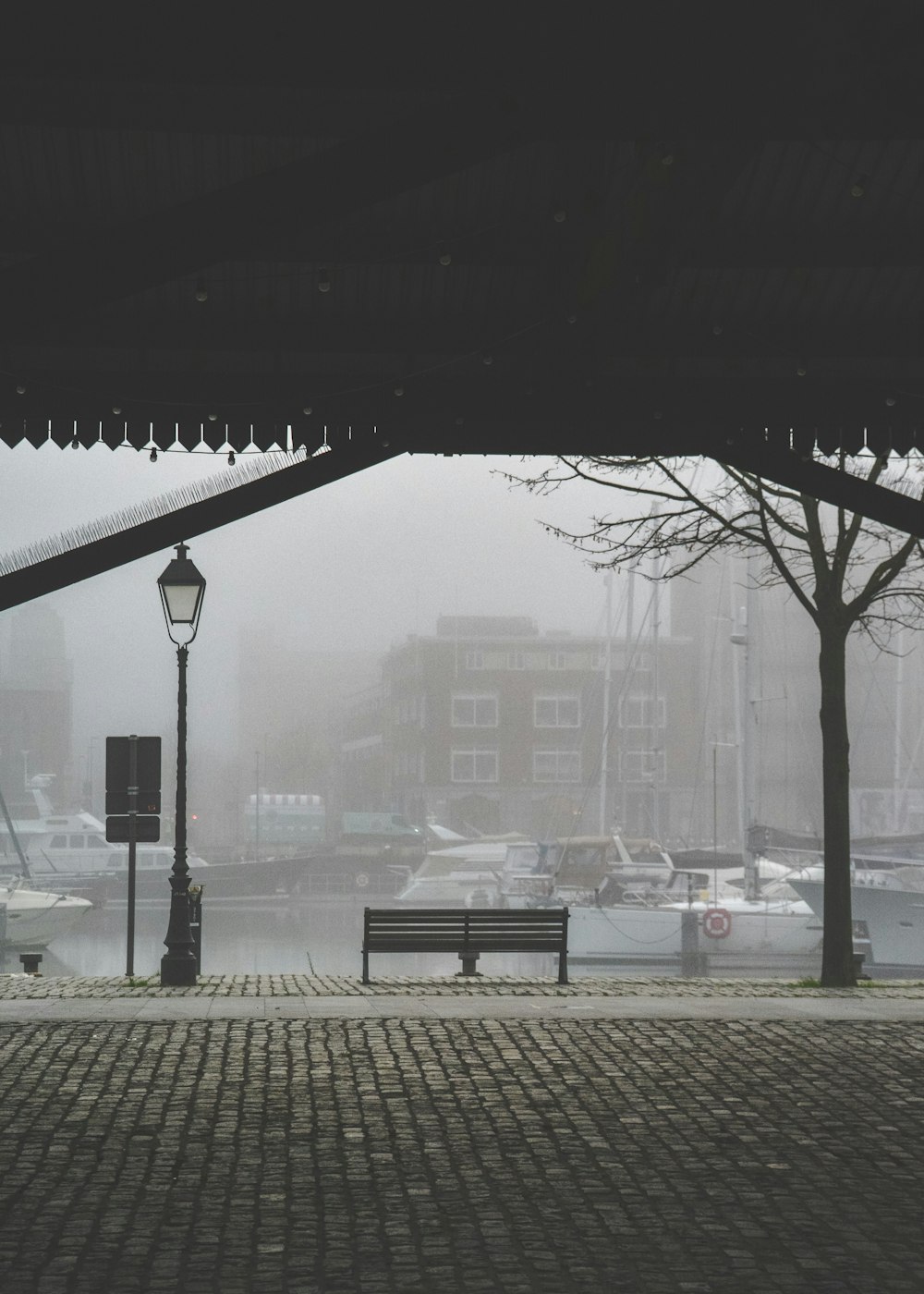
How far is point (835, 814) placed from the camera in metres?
17.8

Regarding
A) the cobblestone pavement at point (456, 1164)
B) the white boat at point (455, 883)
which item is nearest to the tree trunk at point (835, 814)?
the cobblestone pavement at point (456, 1164)

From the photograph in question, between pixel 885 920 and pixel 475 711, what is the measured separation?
51803 millimetres

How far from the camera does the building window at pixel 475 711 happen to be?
308 ft

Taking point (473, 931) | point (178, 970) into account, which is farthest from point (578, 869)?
point (178, 970)

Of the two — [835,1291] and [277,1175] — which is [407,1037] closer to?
[277,1175]

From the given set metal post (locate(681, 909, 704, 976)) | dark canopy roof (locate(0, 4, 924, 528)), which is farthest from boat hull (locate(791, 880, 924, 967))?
dark canopy roof (locate(0, 4, 924, 528))

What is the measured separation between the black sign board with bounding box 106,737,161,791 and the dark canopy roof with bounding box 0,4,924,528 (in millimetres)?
8718

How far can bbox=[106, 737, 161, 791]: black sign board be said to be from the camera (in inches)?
741

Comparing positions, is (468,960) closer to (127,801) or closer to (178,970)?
(178,970)

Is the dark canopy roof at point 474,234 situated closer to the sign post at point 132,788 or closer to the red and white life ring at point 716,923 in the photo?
the sign post at point 132,788

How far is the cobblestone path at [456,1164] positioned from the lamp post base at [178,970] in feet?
17.5

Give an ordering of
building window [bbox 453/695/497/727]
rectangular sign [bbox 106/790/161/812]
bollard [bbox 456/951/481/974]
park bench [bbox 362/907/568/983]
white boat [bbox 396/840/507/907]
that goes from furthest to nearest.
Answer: building window [bbox 453/695/497/727], white boat [bbox 396/840/507/907], rectangular sign [bbox 106/790/161/812], bollard [bbox 456/951/481/974], park bench [bbox 362/907/568/983]

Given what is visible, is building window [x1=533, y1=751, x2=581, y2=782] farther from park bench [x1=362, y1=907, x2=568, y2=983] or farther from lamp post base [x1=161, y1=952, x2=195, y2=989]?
lamp post base [x1=161, y1=952, x2=195, y2=989]

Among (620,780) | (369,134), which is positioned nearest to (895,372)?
(369,134)
